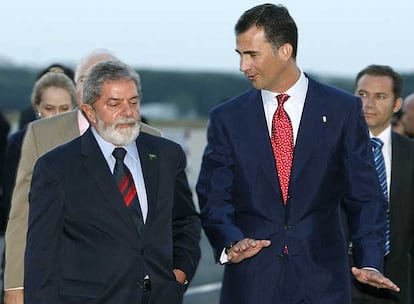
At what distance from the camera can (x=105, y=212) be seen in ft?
17.4

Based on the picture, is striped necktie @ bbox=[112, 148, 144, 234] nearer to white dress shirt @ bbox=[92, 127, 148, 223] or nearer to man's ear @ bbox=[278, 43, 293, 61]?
white dress shirt @ bbox=[92, 127, 148, 223]

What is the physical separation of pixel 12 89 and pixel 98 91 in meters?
41.9

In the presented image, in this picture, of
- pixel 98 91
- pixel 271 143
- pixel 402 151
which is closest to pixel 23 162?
pixel 98 91

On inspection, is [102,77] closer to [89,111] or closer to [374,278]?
[89,111]

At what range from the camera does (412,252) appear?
24.4 ft

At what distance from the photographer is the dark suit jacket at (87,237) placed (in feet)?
17.3

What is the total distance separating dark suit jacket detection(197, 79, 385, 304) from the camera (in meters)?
5.66

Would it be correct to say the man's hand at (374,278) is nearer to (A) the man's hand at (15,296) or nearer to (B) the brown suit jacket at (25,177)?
(B) the brown suit jacket at (25,177)

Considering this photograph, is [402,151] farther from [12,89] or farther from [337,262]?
[12,89]

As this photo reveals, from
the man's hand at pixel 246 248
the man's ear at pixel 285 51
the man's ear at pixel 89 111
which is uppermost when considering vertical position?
the man's ear at pixel 285 51

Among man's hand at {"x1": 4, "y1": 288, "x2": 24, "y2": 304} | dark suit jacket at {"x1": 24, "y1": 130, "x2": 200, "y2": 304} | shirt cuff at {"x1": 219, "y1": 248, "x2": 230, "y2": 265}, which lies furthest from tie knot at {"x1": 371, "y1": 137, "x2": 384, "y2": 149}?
man's hand at {"x1": 4, "y1": 288, "x2": 24, "y2": 304}

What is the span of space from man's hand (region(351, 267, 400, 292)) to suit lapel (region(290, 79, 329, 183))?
548 mm

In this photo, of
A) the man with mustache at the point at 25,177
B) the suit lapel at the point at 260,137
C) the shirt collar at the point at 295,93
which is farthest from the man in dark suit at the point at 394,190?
the man with mustache at the point at 25,177

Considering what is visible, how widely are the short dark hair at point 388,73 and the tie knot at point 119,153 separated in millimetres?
2639
